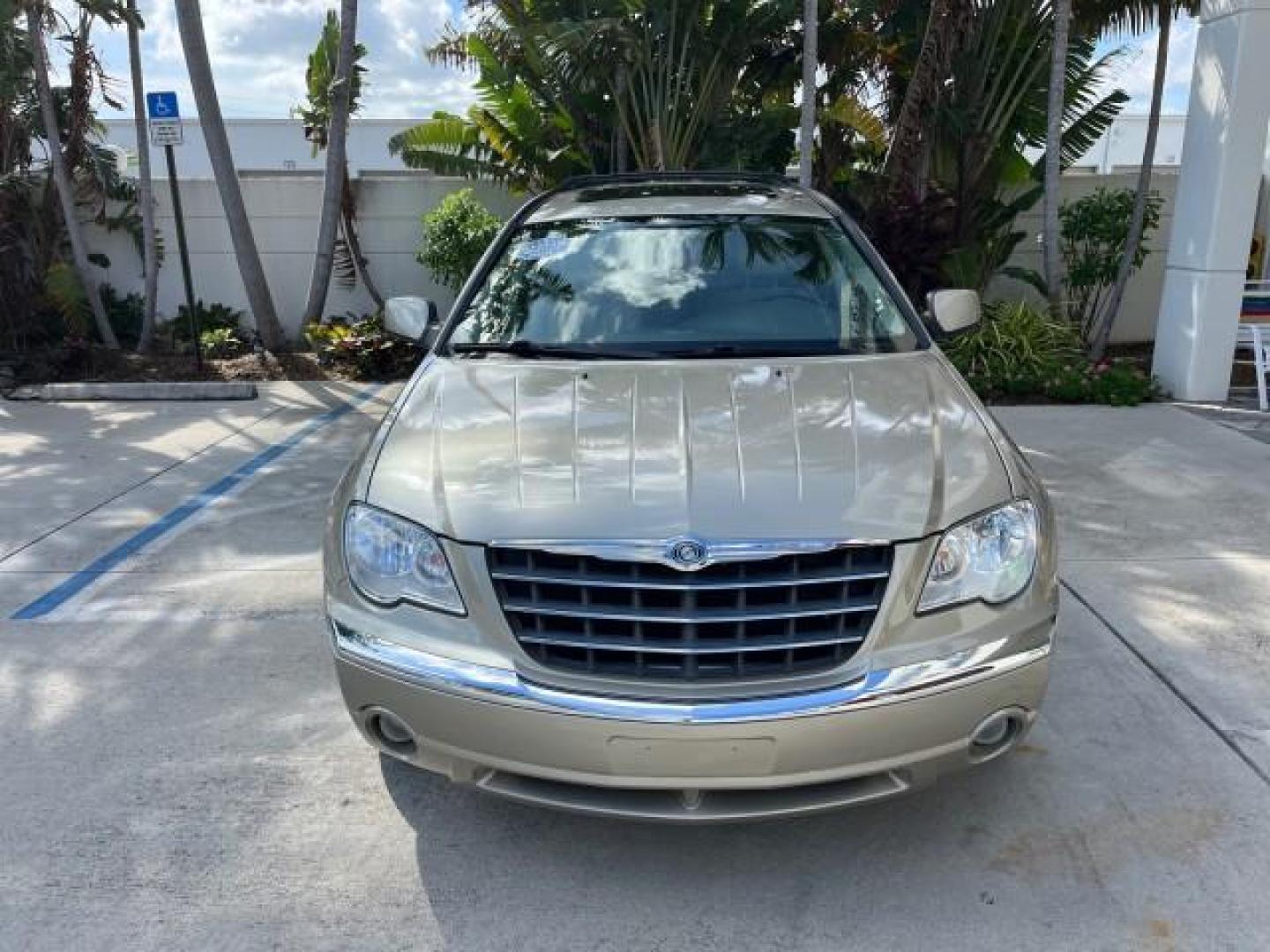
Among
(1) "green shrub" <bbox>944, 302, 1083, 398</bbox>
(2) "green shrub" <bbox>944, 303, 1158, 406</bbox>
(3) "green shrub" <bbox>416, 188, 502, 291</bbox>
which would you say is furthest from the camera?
(3) "green shrub" <bbox>416, 188, 502, 291</bbox>

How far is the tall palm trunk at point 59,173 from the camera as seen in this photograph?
29.9 ft

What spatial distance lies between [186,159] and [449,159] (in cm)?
1229

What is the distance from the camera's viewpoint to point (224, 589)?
4.64 meters

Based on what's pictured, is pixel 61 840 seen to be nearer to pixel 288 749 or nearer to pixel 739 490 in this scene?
pixel 288 749

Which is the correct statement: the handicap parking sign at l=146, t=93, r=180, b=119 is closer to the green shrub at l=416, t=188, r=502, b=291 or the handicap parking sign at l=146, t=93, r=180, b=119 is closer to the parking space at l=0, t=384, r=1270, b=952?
the green shrub at l=416, t=188, r=502, b=291

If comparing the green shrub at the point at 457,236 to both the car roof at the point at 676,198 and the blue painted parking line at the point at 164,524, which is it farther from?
the car roof at the point at 676,198

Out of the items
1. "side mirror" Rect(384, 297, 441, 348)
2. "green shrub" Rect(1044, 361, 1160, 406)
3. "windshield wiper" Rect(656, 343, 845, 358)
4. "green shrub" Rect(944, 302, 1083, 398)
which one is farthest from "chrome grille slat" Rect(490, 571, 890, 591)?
"green shrub" Rect(1044, 361, 1160, 406)

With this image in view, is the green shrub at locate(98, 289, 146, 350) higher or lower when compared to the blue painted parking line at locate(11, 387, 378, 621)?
higher

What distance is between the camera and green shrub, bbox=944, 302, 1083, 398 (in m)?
8.30

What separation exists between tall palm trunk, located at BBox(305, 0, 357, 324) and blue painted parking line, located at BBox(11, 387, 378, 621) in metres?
2.55

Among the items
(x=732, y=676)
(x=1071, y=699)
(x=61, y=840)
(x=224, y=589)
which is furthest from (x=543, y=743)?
(x=224, y=589)

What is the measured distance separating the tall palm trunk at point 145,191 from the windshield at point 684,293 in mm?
7198

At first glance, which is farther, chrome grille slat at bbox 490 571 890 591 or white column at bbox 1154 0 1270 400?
white column at bbox 1154 0 1270 400

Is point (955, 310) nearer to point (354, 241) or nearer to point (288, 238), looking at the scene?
point (354, 241)
